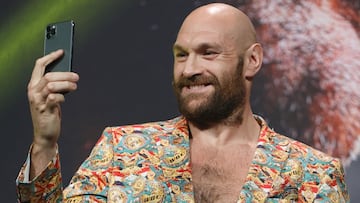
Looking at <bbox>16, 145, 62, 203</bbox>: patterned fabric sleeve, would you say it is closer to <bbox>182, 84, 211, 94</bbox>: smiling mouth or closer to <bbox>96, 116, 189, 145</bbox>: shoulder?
<bbox>96, 116, 189, 145</bbox>: shoulder

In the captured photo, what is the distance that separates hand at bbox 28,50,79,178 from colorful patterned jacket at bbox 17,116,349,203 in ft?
0.52

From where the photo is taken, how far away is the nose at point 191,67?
1.67 metres

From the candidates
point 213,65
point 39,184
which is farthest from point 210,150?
point 39,184

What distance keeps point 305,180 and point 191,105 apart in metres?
0.25

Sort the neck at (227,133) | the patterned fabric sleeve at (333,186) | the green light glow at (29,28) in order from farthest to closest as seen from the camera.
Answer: the green light glow at (29,28)
the neck at (227,133)
the patterned fabric sleeve at (333,186)

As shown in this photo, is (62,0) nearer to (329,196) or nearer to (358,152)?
(358,152)

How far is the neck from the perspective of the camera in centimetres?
174

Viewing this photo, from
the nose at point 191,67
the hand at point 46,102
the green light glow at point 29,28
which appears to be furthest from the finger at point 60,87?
the green light glow at point 29,28

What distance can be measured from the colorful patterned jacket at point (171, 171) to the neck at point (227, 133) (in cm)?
3

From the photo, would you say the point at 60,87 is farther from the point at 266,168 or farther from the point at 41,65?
the point at 266,168

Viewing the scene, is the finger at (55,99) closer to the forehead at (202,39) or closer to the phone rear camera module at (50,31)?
the phone rear camera module at (50,31)

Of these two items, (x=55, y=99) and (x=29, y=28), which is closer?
(x=55, y=99)

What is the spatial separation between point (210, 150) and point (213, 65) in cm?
16

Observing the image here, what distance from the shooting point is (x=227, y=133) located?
5.75ft
